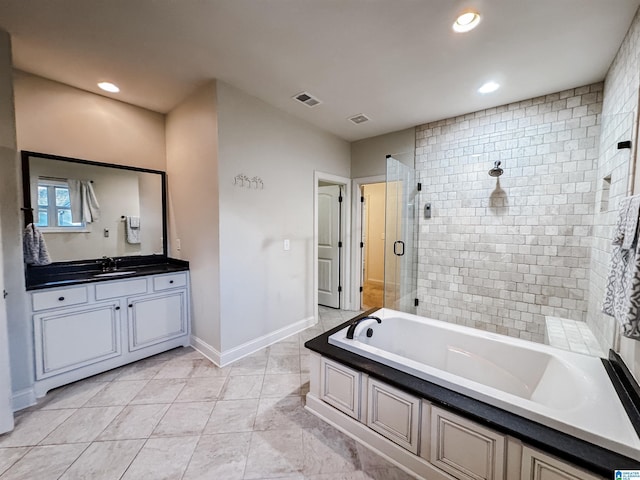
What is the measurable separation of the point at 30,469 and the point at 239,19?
9.66 ft

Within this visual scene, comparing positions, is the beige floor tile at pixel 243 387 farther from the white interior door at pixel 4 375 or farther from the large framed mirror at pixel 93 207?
the large framed mirror at pixel 93 207

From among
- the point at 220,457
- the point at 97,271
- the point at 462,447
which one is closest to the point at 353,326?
the point at 462,447

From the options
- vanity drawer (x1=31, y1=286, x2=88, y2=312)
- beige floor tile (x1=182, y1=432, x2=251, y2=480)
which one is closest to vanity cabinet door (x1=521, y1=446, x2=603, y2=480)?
beige floor tile (x1=182, y1=432, x2=251, y2=480)

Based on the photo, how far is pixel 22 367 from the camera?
1.93 m

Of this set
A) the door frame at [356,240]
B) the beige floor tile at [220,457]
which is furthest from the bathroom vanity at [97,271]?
the door frame at [356,240]

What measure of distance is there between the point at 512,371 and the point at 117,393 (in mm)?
3081

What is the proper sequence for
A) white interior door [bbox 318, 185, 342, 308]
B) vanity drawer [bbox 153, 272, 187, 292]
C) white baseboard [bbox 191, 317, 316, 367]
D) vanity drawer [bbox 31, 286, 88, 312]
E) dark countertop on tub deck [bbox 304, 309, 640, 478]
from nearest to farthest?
dark countertop on tub deck [bbox 304, 309, 640, 478]
vanity drawer [bbox 31, 286, 88, 312]
white baseboard [bbox 191, 317, 316, 367]
vanity drawer [bbox 153, 272, 187, 292]
white interior door [bbox 318, 185, 342, 308]

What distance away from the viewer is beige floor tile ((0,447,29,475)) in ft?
4.80

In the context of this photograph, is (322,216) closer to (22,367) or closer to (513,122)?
(513,122)

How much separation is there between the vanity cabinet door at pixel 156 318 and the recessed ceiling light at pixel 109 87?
2.06m

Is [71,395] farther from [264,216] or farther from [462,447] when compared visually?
[462,447]

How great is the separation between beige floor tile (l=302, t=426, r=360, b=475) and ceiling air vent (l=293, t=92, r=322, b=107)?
292 centimetres

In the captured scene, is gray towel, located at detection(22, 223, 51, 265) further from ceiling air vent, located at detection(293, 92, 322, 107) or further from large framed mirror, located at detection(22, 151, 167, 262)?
ceiling air vent, located at detection(293, 92, 322, 107)

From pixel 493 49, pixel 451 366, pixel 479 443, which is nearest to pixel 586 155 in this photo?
pixel 493 49
